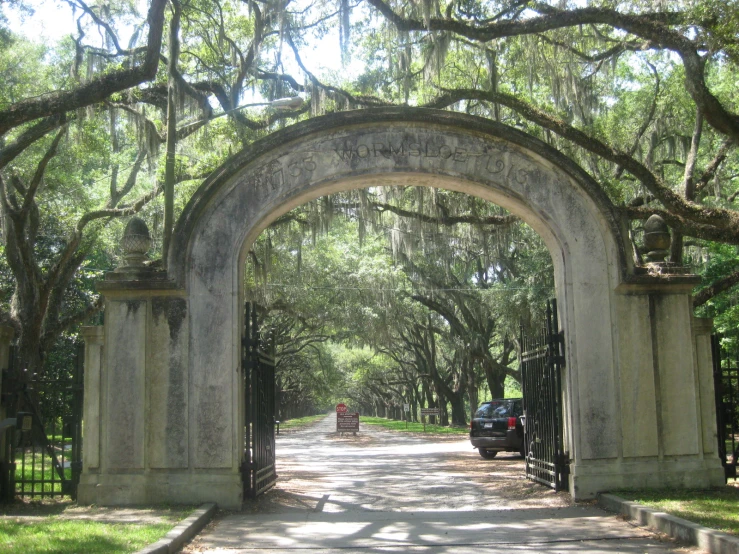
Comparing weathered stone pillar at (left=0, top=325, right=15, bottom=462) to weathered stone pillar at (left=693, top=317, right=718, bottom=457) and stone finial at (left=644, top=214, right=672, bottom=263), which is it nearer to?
stone finial at (left=644, top=214, right=672, bottom=263)

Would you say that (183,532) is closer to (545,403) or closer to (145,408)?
(145,408)

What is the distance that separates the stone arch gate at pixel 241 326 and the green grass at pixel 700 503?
350mm

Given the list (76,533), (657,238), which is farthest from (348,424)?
(76,533)

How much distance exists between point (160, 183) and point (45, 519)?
10.7m

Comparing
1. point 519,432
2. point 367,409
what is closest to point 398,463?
point 519,432

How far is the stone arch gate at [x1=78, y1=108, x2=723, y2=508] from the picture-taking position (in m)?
10.1

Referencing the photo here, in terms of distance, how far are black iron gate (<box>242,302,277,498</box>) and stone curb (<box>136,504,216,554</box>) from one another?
0.98 meters

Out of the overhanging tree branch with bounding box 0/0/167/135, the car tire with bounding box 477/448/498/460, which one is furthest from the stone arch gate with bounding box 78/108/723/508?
the car tire with bounding box 477/448/498/460

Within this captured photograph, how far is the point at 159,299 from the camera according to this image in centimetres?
1034

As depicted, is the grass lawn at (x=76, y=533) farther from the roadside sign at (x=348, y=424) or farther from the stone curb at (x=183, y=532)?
the roadside sign at (x=348, y=424)

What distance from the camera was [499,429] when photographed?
19141 mm

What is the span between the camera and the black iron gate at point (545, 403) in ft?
35.2

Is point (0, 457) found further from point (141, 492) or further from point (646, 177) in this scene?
point (646, 177)

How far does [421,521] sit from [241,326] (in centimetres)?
347
